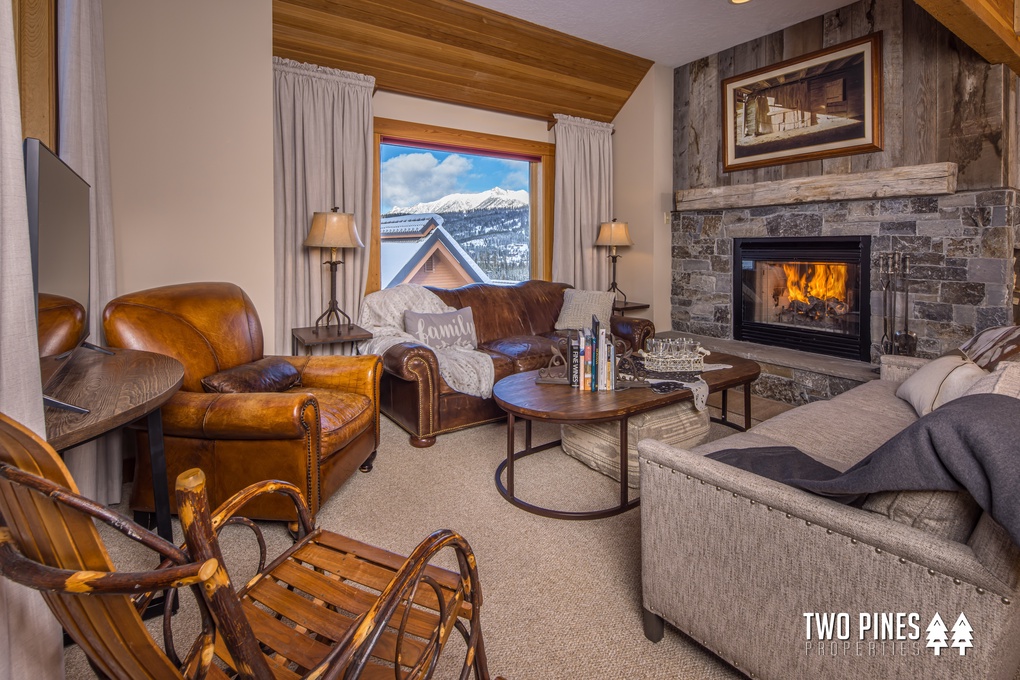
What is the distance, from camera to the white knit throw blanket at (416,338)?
11.7 ft

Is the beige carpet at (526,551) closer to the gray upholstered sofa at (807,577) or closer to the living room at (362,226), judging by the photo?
the living room at (362,226)

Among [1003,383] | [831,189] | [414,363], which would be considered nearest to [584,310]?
[414,363]

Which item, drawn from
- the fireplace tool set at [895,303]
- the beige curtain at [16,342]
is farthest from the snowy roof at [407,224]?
the beige curtain at [16,342]

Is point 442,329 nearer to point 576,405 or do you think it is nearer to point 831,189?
point 576,405

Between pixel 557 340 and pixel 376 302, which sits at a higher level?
pixel 376 302

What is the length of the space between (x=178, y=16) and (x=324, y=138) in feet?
4.18

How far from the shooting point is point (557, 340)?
4387 mm

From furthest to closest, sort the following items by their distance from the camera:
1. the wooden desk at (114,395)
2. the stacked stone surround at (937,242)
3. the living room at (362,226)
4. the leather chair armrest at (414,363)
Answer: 1. the stacked stone surround at (937,242)
2. the leather chair armrest at (414,363)
3. the living room at (362,226)
4. the wooden desk at (114,395)

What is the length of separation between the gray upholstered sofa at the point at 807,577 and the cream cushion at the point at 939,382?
1151mm

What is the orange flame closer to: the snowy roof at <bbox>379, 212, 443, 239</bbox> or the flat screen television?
the snowy roof at <bbox>379, 212, 443, 239</bbox>

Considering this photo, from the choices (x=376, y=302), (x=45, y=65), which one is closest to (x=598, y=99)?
(x=376, y=302)

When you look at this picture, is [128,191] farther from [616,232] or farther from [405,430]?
[616,232]

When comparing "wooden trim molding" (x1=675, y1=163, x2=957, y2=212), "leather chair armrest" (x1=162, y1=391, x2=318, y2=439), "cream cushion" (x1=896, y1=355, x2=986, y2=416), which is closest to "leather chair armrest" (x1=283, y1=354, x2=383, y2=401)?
"leather chair armrest" (x1=162, y1=391, x2=318, y2=439)

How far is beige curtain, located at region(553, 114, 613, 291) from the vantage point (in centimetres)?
541
